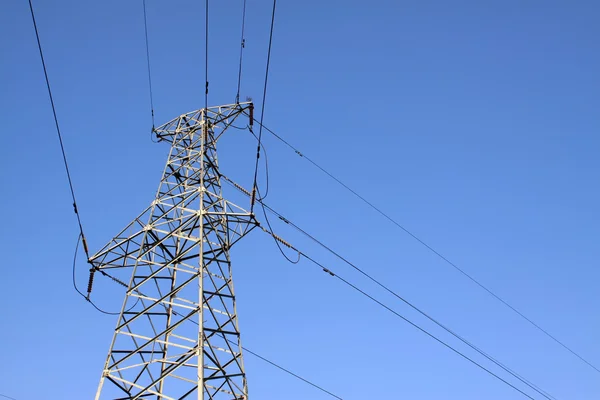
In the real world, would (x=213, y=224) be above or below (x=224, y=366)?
above

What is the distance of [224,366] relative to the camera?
13.2 metres

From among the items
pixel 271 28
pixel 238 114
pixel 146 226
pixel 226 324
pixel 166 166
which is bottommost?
pixel 226 324

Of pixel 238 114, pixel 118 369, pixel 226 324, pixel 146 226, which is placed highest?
pixel 238 114

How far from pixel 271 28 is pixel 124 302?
7738 mm

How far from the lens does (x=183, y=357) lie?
12828 millimetres

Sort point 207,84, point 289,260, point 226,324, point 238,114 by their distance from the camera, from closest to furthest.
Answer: point 226,324
point 207,84
point 289,260
point 238,114

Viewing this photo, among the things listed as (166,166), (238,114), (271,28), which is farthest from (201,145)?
(271,28)

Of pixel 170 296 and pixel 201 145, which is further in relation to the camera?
pixel 201 145

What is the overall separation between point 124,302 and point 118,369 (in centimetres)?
180

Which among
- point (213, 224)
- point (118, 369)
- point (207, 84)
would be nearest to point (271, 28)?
point (207, 84)

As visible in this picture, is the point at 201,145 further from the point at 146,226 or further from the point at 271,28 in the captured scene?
the point at 271,28

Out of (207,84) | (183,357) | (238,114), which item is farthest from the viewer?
(238,114)

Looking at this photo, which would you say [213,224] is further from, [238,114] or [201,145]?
[238,114]

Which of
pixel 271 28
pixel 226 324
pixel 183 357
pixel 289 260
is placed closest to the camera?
pixel 271 28
